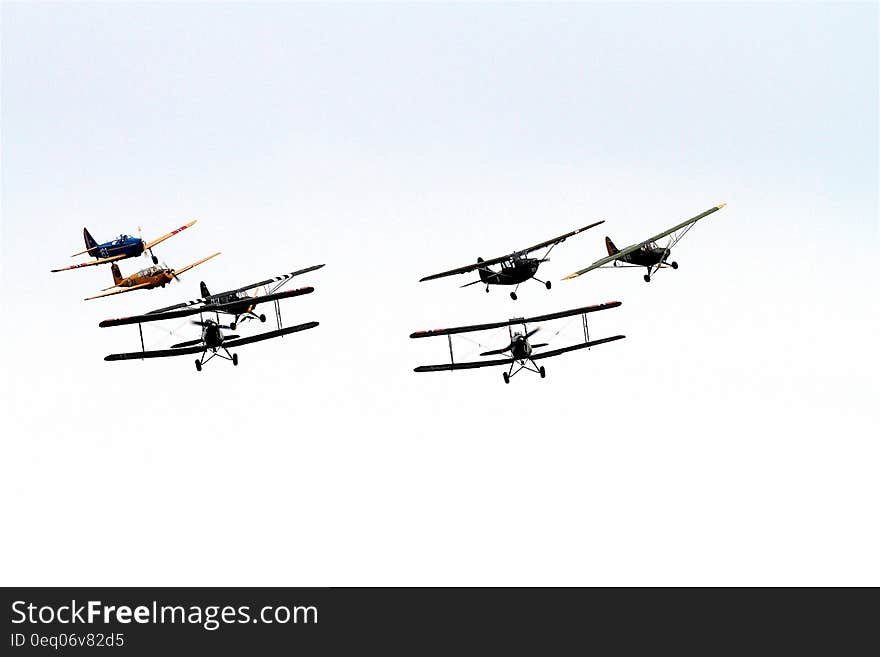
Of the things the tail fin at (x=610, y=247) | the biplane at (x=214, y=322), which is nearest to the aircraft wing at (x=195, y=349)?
the biplane at (x=214, y=322)

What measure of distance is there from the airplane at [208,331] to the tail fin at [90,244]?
40.5ft

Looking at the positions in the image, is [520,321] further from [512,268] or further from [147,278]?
[147,278]

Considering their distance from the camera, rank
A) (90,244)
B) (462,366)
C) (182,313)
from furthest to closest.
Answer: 1. (90,244)
2. (462,366)
3. (182,313)

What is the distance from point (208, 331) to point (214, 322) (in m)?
0.58

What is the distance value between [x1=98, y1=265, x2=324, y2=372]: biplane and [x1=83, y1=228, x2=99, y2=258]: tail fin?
488 inches

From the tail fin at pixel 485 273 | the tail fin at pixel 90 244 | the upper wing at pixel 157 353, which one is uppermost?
the tail fin at pixel 90 244

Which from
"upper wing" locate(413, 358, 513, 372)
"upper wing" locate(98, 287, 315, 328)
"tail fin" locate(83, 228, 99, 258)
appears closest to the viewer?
"upper wing" locate(98, 287, 315, 328)

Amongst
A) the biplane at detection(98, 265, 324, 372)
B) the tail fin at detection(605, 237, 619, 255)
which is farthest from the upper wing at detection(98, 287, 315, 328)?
the tail fin at detection(605, 237, 619, 255)

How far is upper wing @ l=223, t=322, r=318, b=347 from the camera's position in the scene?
6488 centimetres

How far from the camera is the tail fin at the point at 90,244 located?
7550cm

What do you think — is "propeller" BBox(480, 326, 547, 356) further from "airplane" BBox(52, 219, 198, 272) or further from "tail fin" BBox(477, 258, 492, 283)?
"airplane" BBox(52, 219, 198, 272)

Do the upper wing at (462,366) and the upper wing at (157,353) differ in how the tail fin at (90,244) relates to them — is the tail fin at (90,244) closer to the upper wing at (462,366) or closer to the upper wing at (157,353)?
the upper wing at (157,353)

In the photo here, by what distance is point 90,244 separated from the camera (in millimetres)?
76312

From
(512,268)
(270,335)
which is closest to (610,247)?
(512,268)
